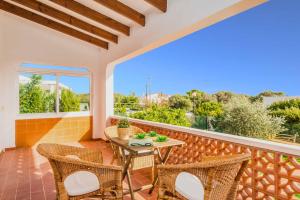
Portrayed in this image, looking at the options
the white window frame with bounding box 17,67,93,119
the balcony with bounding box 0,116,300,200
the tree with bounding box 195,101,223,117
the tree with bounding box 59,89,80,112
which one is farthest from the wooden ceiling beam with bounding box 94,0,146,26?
the tree with bounding box 195,101,223,117

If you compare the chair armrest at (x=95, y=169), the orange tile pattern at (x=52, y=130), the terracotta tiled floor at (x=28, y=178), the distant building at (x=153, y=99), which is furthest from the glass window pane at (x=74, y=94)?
the distant building at (x=153, y=99)

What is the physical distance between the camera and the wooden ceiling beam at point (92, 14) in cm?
389

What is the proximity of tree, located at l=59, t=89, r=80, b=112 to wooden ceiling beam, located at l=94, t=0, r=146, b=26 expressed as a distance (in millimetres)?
3469

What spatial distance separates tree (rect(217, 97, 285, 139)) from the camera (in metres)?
6.44

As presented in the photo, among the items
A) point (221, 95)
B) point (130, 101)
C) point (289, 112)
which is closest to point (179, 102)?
point (221, 95)

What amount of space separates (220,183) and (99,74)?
17.9 ft

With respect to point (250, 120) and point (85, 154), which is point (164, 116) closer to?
point (250, 120)

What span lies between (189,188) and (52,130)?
5.09 m

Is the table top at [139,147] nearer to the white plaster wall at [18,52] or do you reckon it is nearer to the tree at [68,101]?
the white plaster wall at [18,52]

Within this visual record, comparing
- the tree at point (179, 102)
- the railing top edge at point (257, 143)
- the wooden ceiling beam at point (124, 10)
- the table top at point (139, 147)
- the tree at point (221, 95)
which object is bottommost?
the table top at point (139, 147)

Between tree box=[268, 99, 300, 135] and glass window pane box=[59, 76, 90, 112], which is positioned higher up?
glass window pane box=[59, 76, 90, 112]

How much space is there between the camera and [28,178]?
11.1 feet

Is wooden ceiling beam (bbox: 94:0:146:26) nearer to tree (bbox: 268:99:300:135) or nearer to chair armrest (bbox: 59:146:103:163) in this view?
chair armrest (bbox: 59:146:103:163)

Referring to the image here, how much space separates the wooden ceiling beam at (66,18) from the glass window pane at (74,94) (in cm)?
189
